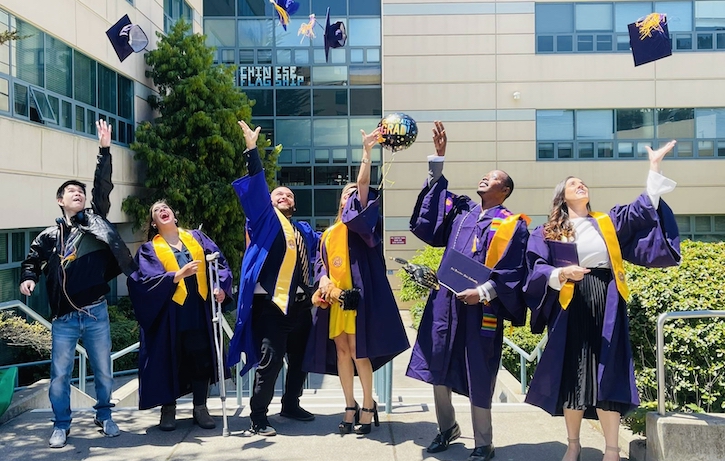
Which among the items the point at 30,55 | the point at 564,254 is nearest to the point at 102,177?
the point at 564,254

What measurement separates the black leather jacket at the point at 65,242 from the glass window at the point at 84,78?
7474 millimetres

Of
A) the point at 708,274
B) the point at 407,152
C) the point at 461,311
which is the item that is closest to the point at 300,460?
the point at 461,311

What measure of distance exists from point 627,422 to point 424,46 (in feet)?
49.6

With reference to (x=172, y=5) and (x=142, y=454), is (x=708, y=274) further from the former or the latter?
(x=172, y=5)

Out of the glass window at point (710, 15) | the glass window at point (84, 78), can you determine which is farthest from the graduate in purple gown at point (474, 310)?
the glass window at point (710, 15)

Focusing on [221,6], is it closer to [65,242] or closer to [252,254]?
[65,242]

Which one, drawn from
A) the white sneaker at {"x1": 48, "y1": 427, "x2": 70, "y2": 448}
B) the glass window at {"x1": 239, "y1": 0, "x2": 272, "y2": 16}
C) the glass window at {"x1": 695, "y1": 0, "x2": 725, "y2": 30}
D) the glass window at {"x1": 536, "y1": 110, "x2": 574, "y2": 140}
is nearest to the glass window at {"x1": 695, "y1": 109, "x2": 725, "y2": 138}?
the glass window at {"x1": 695, "y1": 0, "x2": 725, "y2": 30}

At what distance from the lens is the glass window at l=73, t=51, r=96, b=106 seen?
11305 millimetres

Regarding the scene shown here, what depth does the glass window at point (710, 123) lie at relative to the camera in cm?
1795

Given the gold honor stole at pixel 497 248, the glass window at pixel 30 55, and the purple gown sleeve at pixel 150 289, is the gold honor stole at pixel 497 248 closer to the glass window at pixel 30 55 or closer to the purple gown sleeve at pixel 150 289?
the purple gown sleeve at pixel 150 289

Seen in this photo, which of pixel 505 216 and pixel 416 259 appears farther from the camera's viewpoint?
pixel 416 259

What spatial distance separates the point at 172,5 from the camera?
16.0 meters

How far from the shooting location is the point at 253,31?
752 inches

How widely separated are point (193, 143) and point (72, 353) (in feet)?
31.5
